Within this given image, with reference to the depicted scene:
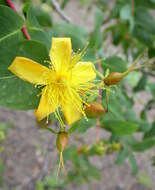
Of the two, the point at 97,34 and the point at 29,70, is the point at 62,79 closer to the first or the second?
the point at 29,70

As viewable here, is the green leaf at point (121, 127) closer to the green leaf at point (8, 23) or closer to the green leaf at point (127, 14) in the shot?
the green leaf at point (8, 23)

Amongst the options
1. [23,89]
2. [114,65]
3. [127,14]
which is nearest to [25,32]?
[23,89]

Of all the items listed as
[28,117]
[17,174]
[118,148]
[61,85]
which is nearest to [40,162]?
[17,174]

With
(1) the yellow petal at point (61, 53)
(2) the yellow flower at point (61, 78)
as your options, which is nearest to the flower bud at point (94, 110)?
(2) the yellow flower at point (61, 78)

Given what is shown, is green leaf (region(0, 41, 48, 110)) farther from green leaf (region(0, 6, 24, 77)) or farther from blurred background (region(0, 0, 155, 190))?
Result: blurred background (region(0, 0, 155, 190))

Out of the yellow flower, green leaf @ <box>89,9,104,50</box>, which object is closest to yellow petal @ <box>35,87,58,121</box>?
the yellow flower

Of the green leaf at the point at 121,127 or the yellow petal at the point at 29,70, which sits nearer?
the yellow petal at the point at 29,70
